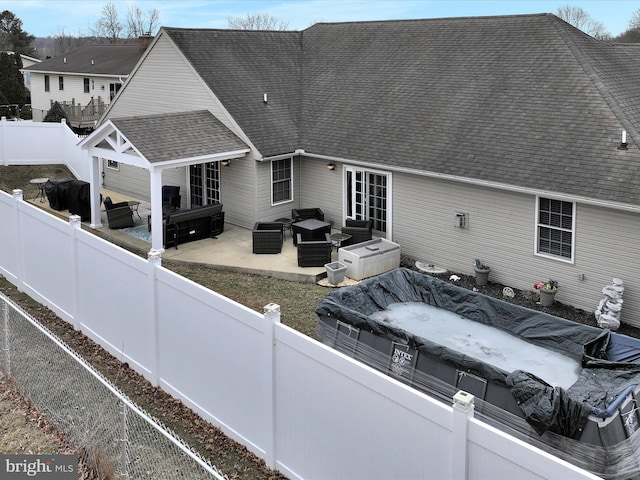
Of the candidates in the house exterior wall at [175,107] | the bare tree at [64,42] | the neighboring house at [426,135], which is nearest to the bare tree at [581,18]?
the bare tree at [64,42]

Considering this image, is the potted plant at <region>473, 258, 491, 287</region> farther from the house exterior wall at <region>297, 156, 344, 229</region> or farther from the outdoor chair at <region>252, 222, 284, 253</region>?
the outdoor chair at <region>252, 222, 284, 253</region>

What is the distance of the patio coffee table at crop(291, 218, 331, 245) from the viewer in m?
17.0

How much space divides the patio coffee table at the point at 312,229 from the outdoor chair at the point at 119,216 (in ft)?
17.0

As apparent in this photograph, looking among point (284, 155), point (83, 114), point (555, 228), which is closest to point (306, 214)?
point (284, 155)

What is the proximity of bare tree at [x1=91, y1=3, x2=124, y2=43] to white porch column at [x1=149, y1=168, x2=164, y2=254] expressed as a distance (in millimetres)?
102038

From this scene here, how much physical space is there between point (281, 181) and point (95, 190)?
5404 mm

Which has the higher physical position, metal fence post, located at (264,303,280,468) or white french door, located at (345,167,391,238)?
white french door, located at (345,167,391,238)

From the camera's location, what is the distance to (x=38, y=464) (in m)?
7.05

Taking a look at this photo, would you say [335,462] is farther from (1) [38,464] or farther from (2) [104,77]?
(2) [104,77]

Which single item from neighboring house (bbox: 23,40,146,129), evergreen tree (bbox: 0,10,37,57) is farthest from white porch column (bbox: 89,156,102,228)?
evergreen tree (bbox: 0,10,37,57)

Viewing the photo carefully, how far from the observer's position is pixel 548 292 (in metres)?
13.8

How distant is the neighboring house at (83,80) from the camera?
132 ft

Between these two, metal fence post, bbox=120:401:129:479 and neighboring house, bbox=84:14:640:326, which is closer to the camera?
metal fence post, bbox=120:401:129:479

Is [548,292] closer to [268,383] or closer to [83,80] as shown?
[268,383]
